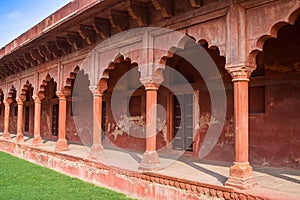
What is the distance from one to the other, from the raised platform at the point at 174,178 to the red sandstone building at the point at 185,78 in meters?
0.03

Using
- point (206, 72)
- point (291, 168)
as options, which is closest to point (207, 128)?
point (206, 72)

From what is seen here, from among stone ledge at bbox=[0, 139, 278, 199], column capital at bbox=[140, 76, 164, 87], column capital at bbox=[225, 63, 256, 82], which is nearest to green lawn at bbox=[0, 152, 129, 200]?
stone ledge at bbox=[0, 139, 278, 199]

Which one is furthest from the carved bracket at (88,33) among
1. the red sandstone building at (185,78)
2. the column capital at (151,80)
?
the column capital at (151,80)

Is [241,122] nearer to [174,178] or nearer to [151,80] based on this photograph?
[174,178]

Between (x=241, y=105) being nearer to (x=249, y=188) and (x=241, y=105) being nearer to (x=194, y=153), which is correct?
(x=249, y=188)

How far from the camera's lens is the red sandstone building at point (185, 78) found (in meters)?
5.06

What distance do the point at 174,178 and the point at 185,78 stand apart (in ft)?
11.6

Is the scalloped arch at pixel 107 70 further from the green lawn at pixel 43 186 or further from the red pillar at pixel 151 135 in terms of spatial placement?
the green lawn at pixel 43 186

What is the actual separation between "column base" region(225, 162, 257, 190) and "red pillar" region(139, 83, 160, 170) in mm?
1930

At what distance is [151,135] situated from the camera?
673cm

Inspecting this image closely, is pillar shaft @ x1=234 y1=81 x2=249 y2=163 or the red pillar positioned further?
the red pillar

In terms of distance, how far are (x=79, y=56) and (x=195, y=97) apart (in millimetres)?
3302

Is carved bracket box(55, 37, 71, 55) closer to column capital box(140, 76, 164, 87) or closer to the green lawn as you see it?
the green lawn

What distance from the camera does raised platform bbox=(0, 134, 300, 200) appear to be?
4959 millimetres
